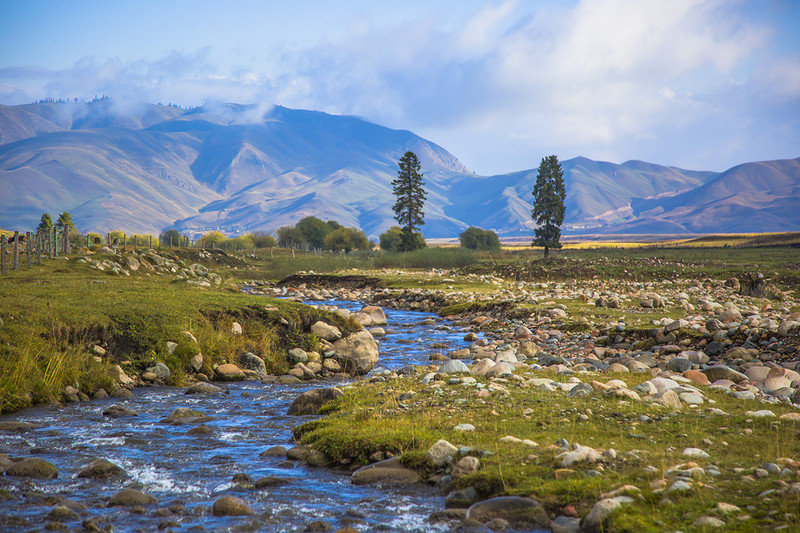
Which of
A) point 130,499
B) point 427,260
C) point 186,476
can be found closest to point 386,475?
point 186,476

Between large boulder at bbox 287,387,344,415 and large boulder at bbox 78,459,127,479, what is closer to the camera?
large boulder at bbox 78,459,127,479

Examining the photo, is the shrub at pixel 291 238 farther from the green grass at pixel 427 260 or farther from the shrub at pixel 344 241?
the green grass at pixel 427 260

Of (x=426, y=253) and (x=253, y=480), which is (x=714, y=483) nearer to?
(x=253, y=480)

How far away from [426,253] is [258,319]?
53359 millimetres

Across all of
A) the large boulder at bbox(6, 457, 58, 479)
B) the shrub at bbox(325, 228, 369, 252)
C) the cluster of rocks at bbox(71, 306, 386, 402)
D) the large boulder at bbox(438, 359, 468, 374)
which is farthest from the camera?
the shrub at bbox(325, 228, 369, 252)

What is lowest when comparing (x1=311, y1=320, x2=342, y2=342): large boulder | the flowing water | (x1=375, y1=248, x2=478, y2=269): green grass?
the flowing water

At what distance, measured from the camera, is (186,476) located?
8375 millimetres

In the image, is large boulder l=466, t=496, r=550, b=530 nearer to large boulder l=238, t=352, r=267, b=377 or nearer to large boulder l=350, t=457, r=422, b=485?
large boulder l=350, t=457, r=422, b=485

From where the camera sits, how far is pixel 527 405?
10477 millimetres

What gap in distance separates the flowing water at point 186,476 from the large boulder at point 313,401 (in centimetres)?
50

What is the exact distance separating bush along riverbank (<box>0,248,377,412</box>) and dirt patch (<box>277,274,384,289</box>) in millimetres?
31104

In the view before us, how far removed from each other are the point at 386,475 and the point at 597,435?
3048mm

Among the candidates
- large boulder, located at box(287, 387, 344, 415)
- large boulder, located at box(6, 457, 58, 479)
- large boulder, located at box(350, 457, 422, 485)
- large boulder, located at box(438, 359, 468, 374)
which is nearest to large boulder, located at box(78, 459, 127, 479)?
large boulder, located at box(6, 457, 58, 479)

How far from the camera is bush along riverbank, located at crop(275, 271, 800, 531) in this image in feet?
20.1
